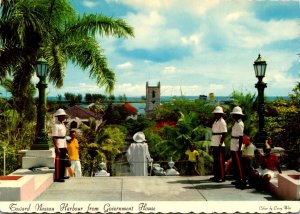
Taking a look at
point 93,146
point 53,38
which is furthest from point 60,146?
point 93,146

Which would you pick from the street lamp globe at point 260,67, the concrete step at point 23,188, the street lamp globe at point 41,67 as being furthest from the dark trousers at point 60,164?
the street lamp globe at point 260,67

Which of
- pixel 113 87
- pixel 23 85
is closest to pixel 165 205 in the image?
pixel 113 87

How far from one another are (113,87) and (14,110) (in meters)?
4.43

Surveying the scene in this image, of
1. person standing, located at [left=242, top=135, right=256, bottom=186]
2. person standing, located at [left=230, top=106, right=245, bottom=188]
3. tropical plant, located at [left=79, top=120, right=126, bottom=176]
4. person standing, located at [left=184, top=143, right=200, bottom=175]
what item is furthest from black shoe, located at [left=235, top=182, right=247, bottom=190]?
tropical plant, located at [left=79, top=120, right=126, bottom=176]

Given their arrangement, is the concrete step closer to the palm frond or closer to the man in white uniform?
the man in white uniform

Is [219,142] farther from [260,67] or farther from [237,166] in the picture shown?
[260,67]

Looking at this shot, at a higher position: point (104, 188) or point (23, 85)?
point (23, 85)

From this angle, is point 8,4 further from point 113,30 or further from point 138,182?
point 138,182

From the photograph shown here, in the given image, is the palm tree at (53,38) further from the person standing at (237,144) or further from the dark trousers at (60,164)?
the person standing at (237,144)

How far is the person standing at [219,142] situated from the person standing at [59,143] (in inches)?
133

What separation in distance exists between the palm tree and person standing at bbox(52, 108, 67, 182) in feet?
18.9

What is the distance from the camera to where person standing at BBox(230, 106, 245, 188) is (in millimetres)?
9555

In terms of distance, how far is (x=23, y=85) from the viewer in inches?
671

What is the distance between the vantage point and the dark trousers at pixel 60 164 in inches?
407
